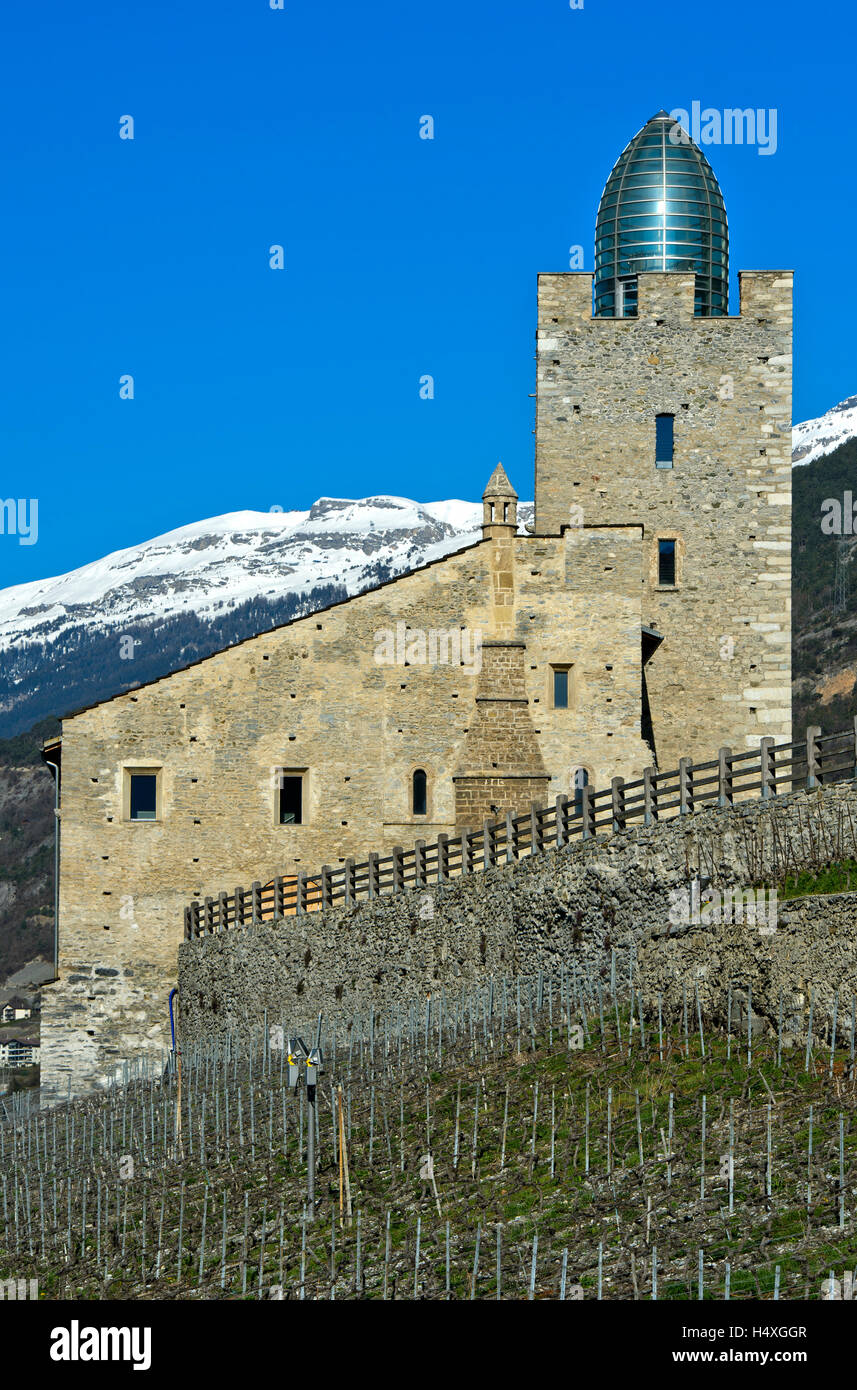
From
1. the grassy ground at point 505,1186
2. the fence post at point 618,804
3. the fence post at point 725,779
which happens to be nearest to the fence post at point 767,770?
the fence post at point 725,779

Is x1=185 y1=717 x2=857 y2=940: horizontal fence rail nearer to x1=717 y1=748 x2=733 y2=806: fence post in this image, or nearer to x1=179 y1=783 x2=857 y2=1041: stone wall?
x1=717 y1=748 x2=733 y2=806: fence post

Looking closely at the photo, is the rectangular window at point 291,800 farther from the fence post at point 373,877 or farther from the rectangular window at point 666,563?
the rectangular window at point 666,563

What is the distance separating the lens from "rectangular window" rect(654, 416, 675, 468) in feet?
132

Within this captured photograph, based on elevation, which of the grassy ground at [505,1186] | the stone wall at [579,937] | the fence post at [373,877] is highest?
the fence post at [373,877]

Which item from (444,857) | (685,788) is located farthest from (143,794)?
(685,788)

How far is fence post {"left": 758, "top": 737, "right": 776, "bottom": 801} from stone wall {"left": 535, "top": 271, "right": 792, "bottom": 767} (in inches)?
622

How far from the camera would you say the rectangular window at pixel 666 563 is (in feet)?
131

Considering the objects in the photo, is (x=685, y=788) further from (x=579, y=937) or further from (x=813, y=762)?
(x=813, y=762)

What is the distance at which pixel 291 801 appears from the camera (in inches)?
1502

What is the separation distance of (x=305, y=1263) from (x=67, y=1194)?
271 inches
